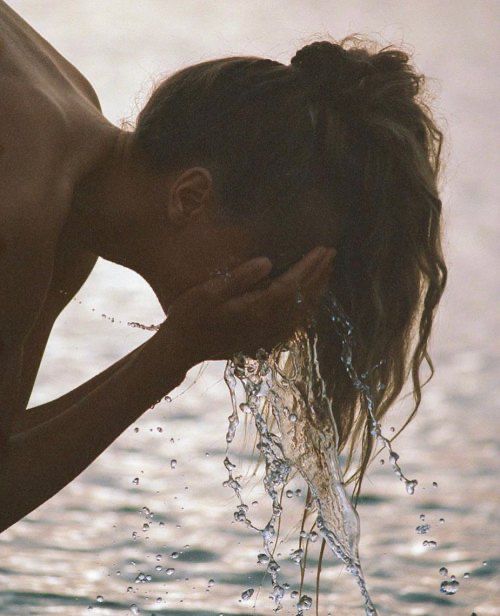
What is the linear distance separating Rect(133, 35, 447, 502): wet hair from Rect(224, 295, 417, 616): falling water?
0.70 ft

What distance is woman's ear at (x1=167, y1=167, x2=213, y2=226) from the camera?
10.8ft

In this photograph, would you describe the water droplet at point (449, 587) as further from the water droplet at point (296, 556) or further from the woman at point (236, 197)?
the woman at point (236, 197)

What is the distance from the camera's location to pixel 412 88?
3408mm

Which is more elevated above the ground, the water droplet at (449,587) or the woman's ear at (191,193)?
the woman's ear at (191,193)

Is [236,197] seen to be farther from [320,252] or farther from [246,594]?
[246,594]

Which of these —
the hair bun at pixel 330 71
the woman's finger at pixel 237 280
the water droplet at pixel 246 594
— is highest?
the hair bun at pixel 330 71

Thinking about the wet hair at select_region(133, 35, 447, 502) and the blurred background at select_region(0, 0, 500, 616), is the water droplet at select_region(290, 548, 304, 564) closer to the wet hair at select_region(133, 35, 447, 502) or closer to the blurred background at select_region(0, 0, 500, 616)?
the blurred background at select_region(0, 0, 500, 616)

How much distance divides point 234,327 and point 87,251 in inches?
21.8

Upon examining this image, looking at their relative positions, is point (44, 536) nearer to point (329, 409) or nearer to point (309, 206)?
point (329, 409)

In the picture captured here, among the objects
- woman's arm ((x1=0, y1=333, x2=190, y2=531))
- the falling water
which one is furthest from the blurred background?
woman's arm ((x1=0, y1=333, x2=190, y2=531))

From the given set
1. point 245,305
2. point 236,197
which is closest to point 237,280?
point 245,305

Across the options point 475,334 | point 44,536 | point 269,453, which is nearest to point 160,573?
point 44,536

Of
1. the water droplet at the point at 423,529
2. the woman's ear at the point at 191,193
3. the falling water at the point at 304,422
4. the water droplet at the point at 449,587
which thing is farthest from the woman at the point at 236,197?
the water droplet at the point at 423,529

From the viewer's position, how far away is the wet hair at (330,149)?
331cm
